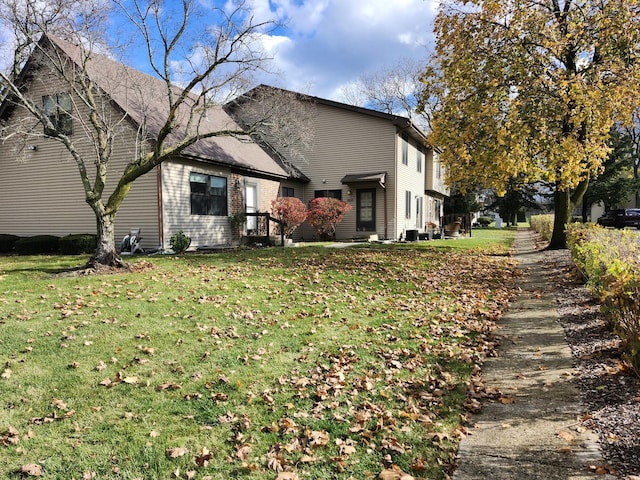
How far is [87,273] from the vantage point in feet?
30.7

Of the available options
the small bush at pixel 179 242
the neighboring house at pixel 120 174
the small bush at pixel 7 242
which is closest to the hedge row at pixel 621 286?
the neighboring house at pixel 120 174

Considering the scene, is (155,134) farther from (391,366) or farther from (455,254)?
(391,366)

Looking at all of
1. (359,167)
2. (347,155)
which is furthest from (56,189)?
(359,167)

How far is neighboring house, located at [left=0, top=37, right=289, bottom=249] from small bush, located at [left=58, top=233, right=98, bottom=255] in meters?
1.15

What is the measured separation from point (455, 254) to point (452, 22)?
24.6 ft

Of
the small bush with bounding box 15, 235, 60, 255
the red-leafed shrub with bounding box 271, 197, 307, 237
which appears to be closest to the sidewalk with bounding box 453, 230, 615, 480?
the red-leafed shrub with bounding box 271, 197, 307, 237

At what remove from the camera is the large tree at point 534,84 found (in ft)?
40.8

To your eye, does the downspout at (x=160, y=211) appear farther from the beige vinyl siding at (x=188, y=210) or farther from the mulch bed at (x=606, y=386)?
the mulch bed at (x=606, y=386)

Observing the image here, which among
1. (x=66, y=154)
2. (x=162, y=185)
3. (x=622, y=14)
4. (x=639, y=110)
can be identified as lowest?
(x=162, y=185)

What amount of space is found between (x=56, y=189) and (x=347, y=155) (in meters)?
12.6

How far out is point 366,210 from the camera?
21.5m

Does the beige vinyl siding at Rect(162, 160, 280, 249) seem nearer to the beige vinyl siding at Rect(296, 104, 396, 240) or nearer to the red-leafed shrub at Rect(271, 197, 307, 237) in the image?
the red-leafed shrub at Rect(271, 197, 307, 237)

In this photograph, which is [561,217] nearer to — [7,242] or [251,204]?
[251,204]

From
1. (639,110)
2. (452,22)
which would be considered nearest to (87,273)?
(452,22)
